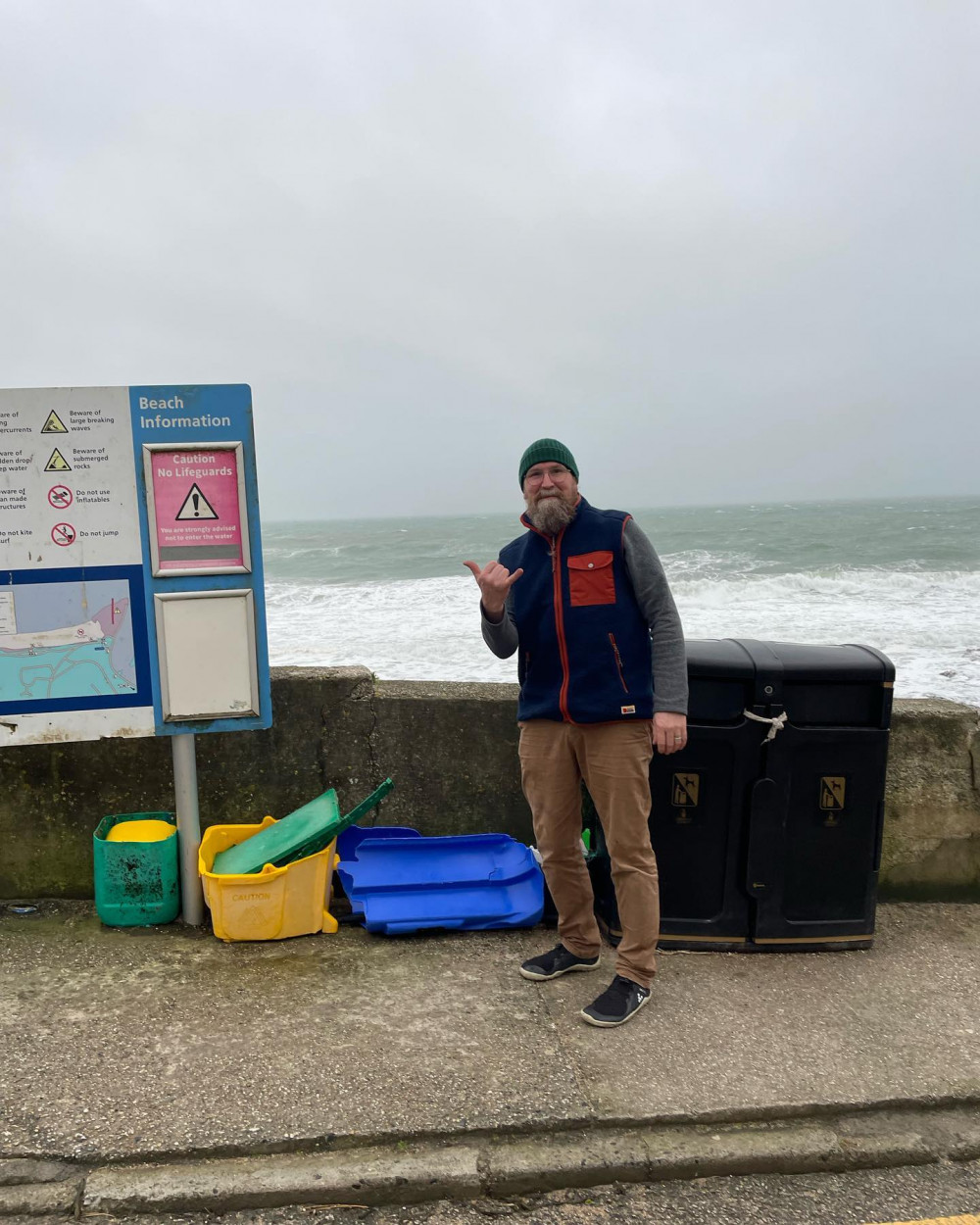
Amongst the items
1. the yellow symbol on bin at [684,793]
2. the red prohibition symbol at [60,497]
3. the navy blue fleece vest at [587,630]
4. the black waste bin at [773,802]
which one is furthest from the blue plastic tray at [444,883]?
the red prohibition symbol at [60,497]

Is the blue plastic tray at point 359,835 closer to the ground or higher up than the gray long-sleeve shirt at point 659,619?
closer to the ground

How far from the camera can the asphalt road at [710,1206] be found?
2178 millimetres

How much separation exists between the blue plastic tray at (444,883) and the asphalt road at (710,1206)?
131cm

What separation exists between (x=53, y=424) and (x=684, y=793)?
2.85m

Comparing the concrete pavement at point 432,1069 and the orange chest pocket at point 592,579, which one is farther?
the orange chest pocket at point 592,579

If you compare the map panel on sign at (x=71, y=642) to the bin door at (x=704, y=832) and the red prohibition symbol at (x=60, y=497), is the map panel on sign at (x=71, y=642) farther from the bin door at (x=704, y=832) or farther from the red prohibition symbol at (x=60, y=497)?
the bin door at (x=704, y=832)

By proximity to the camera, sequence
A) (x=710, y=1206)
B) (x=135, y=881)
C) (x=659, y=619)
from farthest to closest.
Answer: (x=135, y=881), (x=659, y=619), (x=710, y=1206)

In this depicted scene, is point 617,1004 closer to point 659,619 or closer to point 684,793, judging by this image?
point 684,793

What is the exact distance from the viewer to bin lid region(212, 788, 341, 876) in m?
3.43

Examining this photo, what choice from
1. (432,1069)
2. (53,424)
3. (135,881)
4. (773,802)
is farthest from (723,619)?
(432,1069)

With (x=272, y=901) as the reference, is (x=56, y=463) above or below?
above

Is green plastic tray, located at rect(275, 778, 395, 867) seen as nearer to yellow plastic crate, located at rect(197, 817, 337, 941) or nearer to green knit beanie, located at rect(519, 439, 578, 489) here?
yellow plastic crate, located at rect(197, 817, 337, 941)

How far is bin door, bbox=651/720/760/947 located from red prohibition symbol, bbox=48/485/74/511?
2505 mm

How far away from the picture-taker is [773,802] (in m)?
3.42
